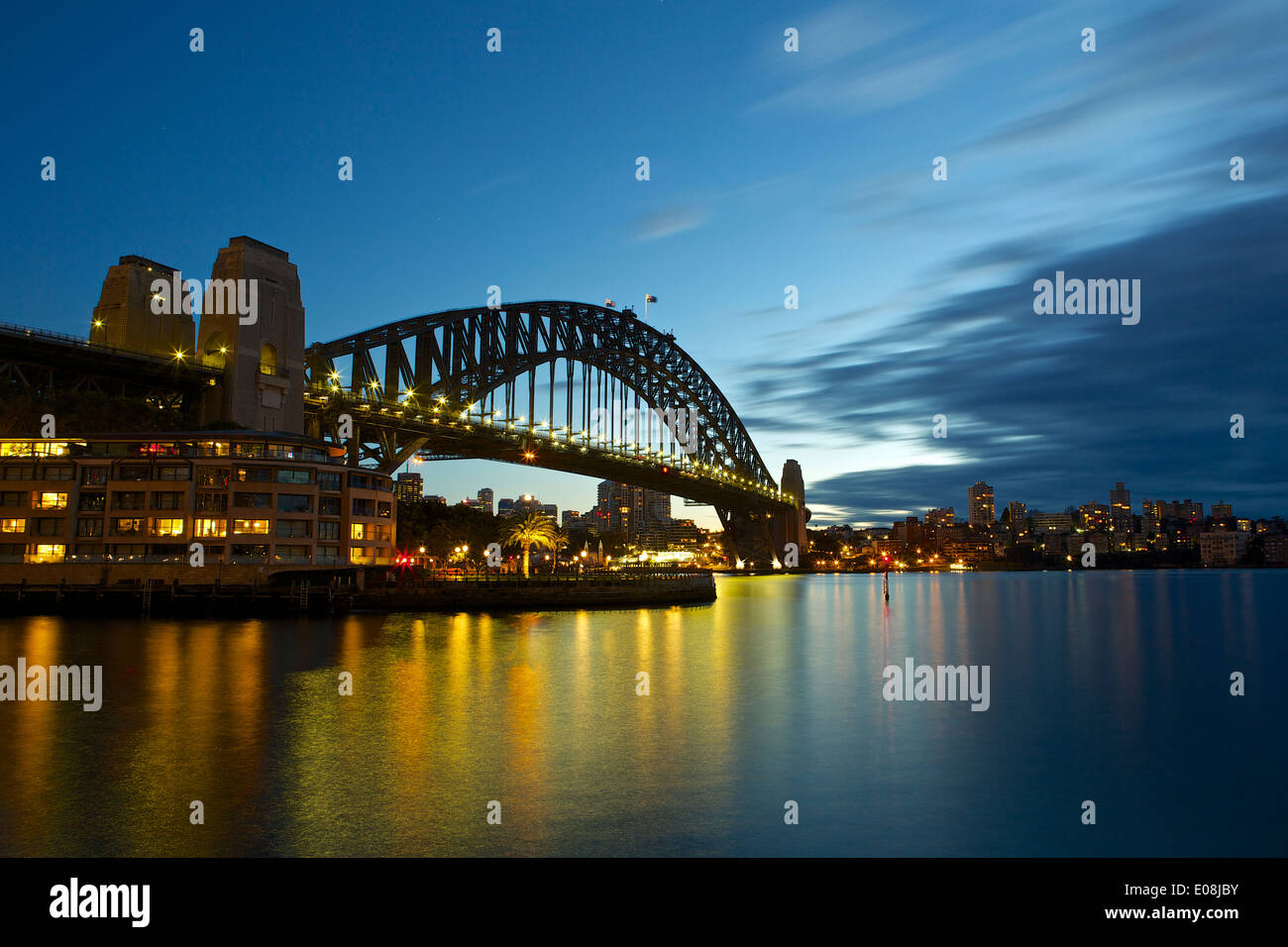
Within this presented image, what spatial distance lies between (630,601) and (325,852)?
151ft

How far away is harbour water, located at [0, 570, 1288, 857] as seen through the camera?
11805mm

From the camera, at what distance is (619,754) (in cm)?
1625

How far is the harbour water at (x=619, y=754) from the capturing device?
11805 mm

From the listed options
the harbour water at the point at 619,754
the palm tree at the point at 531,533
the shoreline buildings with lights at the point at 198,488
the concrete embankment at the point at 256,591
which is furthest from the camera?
the palm tree at the point at 531,533

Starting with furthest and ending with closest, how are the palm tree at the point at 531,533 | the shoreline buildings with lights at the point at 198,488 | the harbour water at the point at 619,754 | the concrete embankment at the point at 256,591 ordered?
the palm tree at the point at 531,533, the shoreline buildings with lights at the point at 198,488, the concrete embankment at the point at 256,591, the harbour water at the point at 619,754

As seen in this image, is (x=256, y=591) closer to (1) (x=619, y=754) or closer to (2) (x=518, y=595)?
(2) (x=518, y=595)

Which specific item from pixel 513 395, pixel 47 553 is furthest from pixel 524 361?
pixel 47 553

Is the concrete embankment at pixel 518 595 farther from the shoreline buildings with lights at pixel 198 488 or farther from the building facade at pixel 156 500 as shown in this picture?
the building facade at pixel 156 500

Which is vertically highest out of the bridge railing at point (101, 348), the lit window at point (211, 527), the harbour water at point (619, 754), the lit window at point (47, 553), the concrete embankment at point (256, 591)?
the bridge railing at point (101, 348)

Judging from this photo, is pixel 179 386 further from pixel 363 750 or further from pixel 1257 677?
pixel 1257 677

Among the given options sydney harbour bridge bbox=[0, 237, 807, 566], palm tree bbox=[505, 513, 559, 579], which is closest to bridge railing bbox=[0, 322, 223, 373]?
sydney harbour bridge bbox=[0, 237, 807, 566]

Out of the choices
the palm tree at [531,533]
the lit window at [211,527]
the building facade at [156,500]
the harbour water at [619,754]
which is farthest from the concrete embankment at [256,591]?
the palm tree at [531,533]
